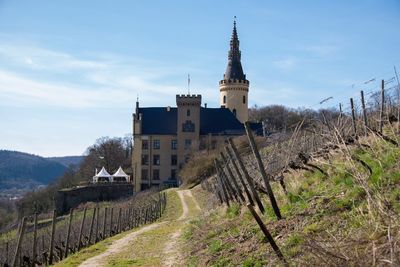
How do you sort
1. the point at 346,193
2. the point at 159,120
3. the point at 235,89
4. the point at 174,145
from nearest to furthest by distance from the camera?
the point at 346,193
the point at 174,145
the point at 159,120
the point at 235,89

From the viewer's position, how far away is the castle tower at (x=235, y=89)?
282 feet

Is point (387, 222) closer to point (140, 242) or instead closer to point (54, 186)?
point (140, 242)

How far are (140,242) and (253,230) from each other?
9.68m

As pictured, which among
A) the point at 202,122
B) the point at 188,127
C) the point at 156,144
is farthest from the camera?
the point at 202,122

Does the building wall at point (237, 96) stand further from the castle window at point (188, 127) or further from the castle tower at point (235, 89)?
the castle window at point (188, 127)

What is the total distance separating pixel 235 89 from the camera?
3386 inches

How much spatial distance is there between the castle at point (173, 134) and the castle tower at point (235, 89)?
3700 millimetres

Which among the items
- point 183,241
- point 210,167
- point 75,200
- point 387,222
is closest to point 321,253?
point 387,222

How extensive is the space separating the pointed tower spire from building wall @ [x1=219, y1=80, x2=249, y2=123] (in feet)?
3.08

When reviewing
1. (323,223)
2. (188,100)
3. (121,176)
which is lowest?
(323,223)

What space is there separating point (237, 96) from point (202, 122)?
28.1 ft

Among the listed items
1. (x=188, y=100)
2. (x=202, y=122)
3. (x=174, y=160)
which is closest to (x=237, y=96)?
(x=202, y=122)

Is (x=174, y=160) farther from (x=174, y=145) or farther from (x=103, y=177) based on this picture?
(x=103, y=177)

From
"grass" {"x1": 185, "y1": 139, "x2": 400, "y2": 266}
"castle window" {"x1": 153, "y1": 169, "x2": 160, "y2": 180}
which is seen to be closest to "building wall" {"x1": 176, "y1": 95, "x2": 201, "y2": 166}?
"castle window" {"x1": 153, "y1": 169, "x2": 160, "y2": 180}
